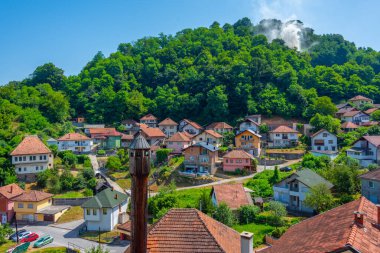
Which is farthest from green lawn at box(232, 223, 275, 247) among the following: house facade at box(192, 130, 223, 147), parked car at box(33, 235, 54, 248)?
house facade at box(192, 130, 223, 147)

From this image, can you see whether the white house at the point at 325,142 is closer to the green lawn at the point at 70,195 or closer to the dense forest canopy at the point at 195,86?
the dense forest canopy at the point at 195,86

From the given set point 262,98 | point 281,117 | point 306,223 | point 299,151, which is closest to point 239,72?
point 262,98

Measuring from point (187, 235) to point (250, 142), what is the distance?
140ft

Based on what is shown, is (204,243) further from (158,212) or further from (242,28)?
(242,28)

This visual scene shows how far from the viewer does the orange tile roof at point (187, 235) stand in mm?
12133

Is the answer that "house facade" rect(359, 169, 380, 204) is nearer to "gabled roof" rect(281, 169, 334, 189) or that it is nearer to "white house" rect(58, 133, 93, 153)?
"gabled roof" rect(281, 169, 334, 189)

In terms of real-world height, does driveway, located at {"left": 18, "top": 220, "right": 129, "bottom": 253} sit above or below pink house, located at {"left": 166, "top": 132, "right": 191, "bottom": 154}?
below

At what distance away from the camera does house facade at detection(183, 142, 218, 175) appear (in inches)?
1843

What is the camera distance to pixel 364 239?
1033cm

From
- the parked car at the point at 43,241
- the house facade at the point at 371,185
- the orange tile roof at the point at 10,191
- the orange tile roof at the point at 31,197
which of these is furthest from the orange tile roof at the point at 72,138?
the house facade at the point at 371,185

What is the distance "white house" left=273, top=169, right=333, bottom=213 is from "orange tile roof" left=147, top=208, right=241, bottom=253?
20235 millimetres

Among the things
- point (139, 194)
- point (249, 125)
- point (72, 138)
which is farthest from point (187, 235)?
point (249, 125)

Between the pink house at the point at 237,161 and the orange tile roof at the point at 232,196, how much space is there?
13064mm

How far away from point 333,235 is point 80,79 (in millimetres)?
91709
